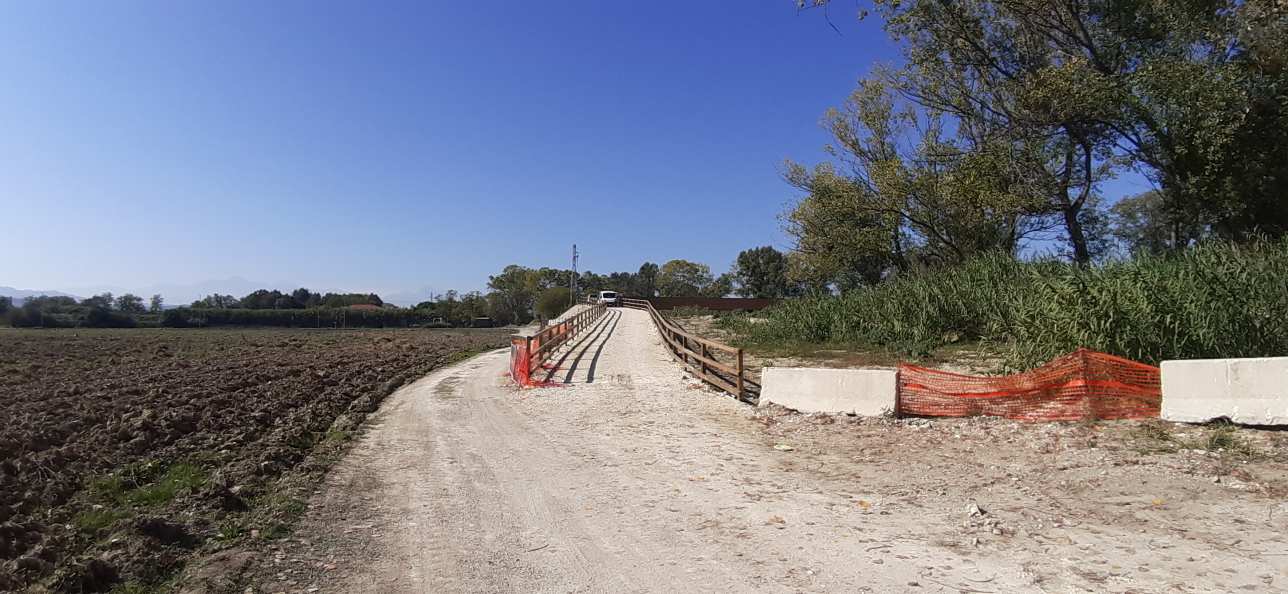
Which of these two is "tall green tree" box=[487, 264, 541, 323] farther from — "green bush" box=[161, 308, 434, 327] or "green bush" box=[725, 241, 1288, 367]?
"green bush" box=[725, 241, 1288, 367]

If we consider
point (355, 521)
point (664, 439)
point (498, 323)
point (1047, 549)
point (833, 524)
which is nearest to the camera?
point (1047, 549)

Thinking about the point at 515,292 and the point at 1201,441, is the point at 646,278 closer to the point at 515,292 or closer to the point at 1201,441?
the point at 515,292

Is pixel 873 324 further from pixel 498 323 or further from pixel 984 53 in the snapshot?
pixel 498 323

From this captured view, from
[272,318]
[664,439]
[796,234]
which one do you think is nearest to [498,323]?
[272,318]

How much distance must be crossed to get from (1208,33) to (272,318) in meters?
111

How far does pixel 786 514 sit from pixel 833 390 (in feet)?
15.0

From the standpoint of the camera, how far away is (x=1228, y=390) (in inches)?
306

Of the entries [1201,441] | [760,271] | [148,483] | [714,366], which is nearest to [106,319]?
[760,271]

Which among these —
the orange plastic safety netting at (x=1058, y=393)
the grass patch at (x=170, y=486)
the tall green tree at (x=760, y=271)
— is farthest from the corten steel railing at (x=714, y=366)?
the tall green tree at (x=760, y=271)

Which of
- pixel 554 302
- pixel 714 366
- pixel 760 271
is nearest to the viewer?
pixel 714 366

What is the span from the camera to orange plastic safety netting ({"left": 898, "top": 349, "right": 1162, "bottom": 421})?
8.76 metres

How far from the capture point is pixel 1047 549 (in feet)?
17.1

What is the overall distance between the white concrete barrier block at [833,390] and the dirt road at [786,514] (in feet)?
1.33

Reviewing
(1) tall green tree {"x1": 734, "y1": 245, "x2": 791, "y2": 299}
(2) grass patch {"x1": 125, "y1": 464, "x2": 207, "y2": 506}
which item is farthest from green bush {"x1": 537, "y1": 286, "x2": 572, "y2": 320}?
(2) grass patch {"x1": 125, "y1": 464, "x2": 207, "y2": 506}
